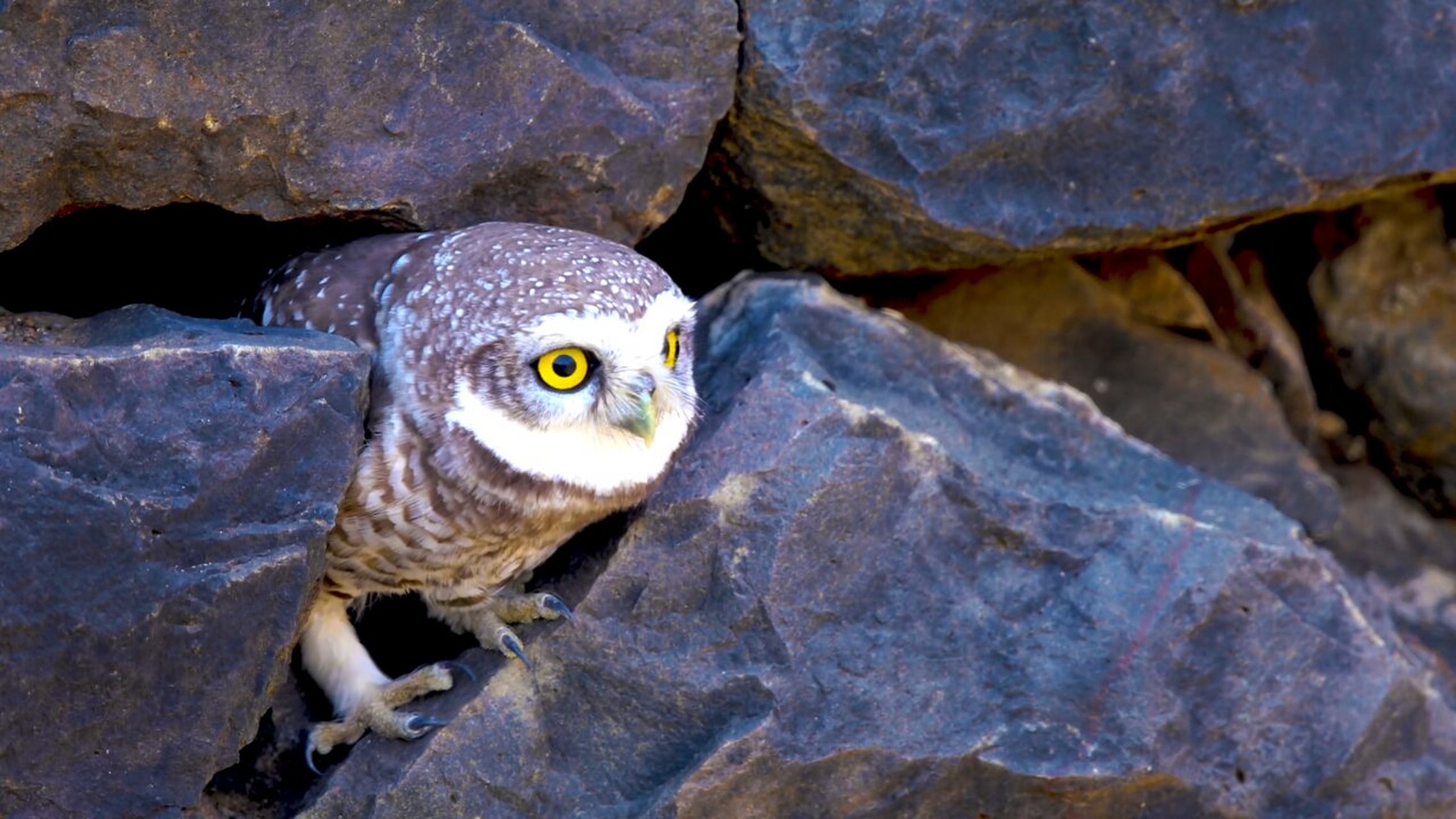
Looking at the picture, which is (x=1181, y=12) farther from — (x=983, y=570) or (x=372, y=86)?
(x=372, y=86)

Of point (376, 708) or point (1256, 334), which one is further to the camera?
point (1256, 334)

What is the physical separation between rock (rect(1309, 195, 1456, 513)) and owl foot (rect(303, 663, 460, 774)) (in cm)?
296

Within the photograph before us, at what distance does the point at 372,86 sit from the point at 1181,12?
1.75 metres

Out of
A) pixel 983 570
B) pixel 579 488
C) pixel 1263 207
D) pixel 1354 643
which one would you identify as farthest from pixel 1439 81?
pixel 579 488

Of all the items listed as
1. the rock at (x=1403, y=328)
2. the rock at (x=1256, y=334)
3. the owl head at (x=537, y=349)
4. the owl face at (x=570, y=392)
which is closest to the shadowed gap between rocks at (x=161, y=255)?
the owl head at (x=537, y=349)

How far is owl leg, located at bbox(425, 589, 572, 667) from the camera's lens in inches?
109

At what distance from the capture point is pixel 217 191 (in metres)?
2.65

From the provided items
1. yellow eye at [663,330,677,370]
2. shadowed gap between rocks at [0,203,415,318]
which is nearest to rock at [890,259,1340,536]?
yellow eye at [663,330,677,370]

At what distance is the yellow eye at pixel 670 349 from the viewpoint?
2.64 meters

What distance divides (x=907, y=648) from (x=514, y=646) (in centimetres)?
78

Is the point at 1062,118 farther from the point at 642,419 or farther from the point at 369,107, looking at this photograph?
the point at 369,107

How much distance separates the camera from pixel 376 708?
9.03ft

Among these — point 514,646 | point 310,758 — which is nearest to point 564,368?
point 514,646

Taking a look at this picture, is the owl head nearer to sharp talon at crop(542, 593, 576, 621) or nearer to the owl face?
the owl face
